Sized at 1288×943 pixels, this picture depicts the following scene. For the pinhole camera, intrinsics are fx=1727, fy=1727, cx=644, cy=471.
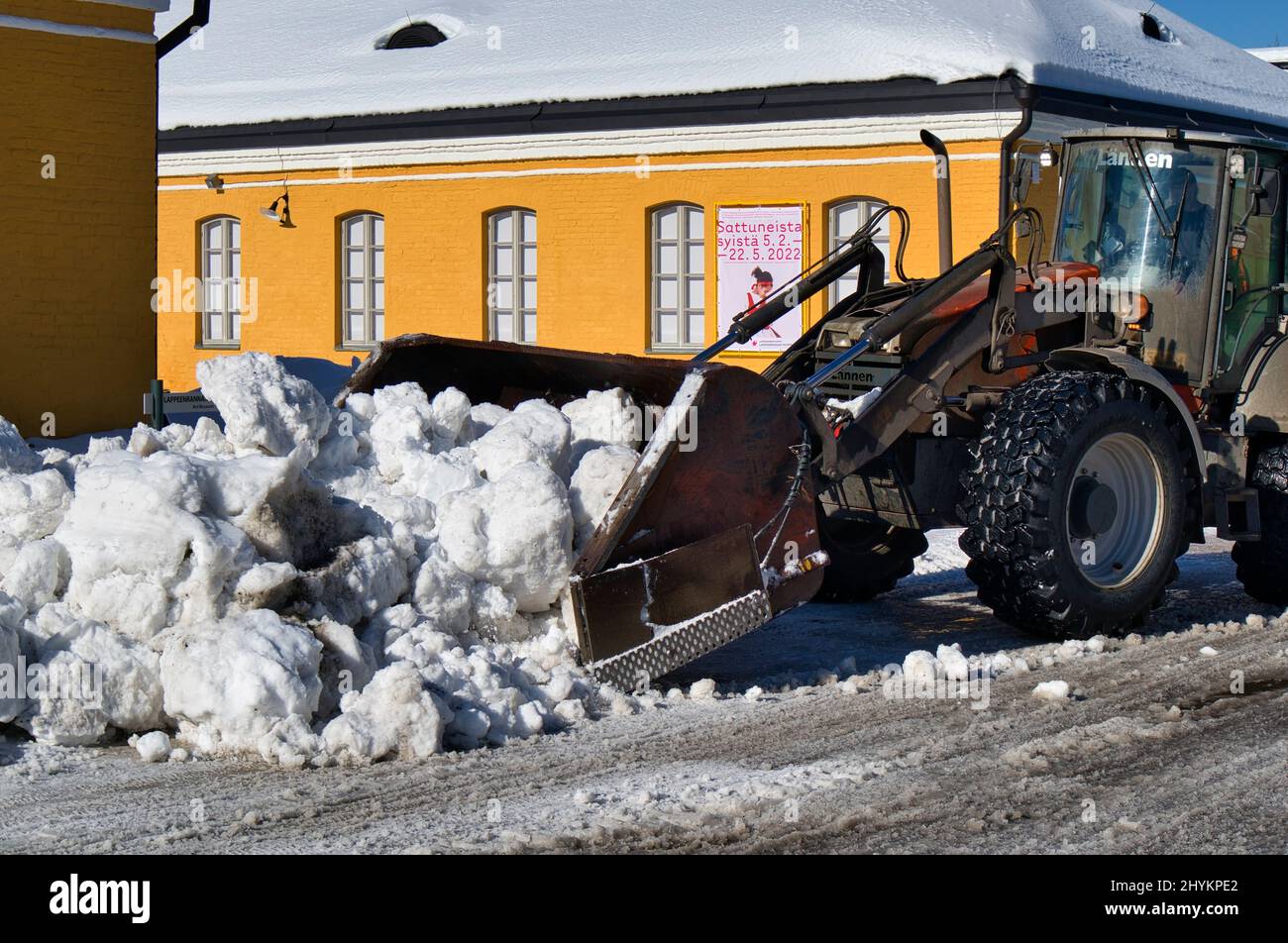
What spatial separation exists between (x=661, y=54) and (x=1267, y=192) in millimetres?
10809

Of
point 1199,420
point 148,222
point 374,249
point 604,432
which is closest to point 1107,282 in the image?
point 1199,420

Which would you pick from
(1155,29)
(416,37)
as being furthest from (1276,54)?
(416,37)

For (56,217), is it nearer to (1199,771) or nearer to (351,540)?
(351,540)

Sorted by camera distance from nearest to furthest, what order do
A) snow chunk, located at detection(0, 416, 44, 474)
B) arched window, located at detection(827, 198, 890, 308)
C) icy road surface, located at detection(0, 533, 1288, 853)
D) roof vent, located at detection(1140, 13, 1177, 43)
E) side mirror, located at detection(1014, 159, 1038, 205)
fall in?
1. icy road surface, located at detection(0, 533, 1288, 853)
2. snow chunk, located at detection(0, 416, 44, 474)
3. side mirror, located at detection(1014, 159, 1038, 205)
4. arched window, located at detection(827, 198, 890, 308)
5. roof vent, located at detection(1140, 13, 1177, 43)

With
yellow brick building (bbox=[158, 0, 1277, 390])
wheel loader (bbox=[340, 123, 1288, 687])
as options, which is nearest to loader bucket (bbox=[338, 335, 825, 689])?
wheel loader (bbox=[340, 123, 1288, 687])

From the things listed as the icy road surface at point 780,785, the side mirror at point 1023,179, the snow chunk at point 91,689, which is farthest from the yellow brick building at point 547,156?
the snow chunk at point 91,689

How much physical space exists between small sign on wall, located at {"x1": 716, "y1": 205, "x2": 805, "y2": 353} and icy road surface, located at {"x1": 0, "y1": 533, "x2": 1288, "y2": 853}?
35.3 feet

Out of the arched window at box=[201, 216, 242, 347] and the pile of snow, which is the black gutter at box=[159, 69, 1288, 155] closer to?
the arched window at box=[201, 216, 242, 347]

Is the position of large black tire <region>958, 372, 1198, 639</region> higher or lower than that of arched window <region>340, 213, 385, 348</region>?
lower

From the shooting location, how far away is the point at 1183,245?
8922 mm

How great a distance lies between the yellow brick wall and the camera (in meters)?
12.9

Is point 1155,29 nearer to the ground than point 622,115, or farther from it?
farther from it

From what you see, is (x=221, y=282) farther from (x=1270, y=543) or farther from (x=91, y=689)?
(x=91, y=689)

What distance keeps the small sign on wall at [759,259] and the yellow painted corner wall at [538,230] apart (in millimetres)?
106
